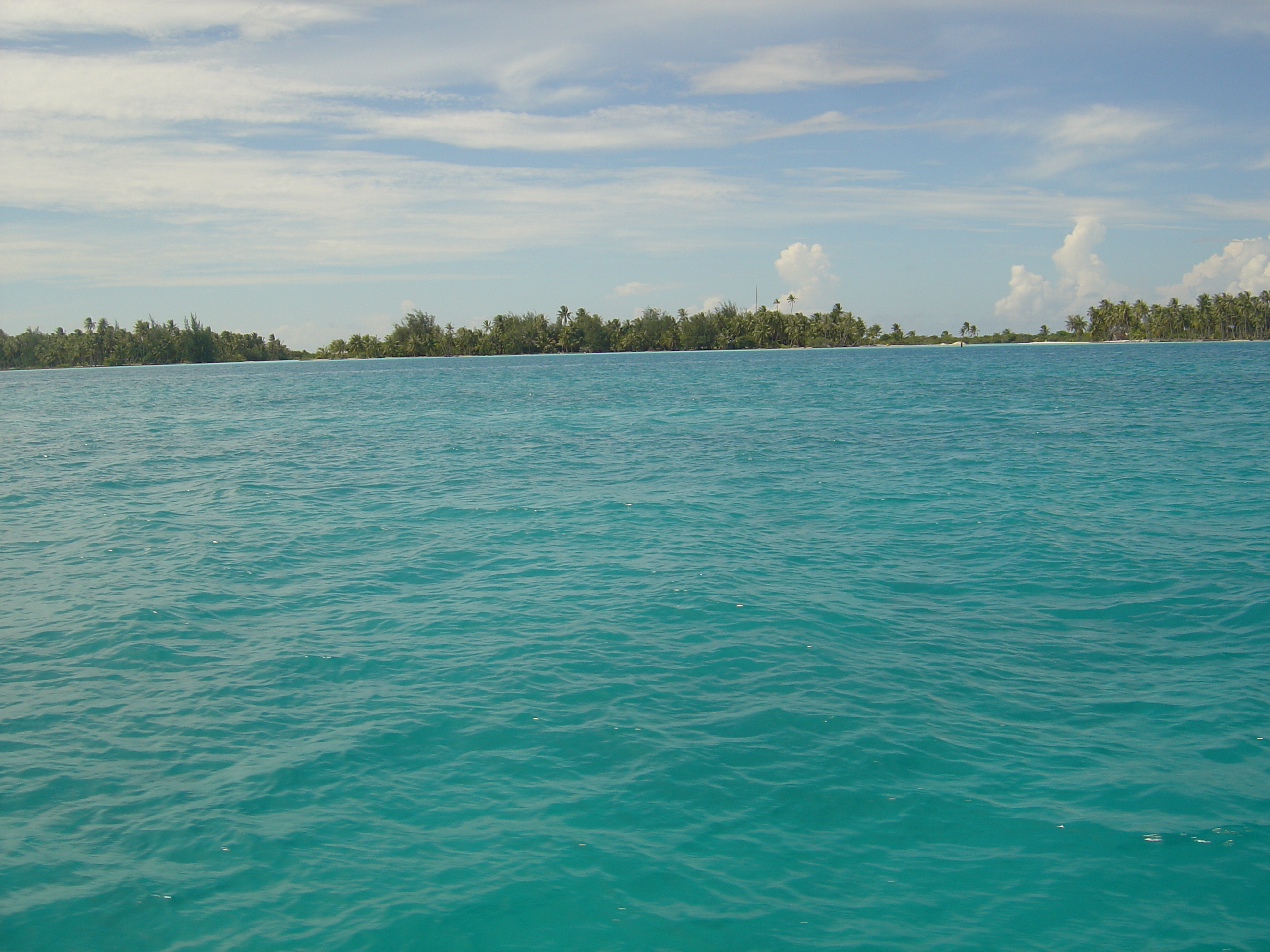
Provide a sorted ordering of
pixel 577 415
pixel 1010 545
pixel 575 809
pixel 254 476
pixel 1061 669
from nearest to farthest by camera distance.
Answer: pixel 575 809 → pixel 1061 669 → pixel 1010 545 → pixel 254 476 → pixel 577 415

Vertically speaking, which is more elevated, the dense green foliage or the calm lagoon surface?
the dense green foliage

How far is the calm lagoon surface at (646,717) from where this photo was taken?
6578 mm

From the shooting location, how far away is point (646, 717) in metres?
9.41

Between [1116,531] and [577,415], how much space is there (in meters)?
33.5

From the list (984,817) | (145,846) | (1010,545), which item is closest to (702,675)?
(984,817)

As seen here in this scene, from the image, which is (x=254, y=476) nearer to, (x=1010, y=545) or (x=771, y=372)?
(x=1010, y=545)

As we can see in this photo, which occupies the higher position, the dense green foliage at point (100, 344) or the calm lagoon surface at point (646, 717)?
the dense green foliage at point (100, 344)

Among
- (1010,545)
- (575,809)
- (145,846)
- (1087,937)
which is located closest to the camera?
(1087,937)

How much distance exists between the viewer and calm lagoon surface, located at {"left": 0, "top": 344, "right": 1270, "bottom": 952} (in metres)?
6.58

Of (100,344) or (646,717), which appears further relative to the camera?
(100,344)

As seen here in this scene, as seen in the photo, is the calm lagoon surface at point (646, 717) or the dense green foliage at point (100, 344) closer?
the calm lagoon surface at point (646, 717)

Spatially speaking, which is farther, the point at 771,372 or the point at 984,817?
the point at 771,372

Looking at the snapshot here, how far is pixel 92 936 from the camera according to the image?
6305 millimetres

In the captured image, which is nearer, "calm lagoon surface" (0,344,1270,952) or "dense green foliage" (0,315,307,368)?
"calm lagoon surface" (0,344,1270,952)
